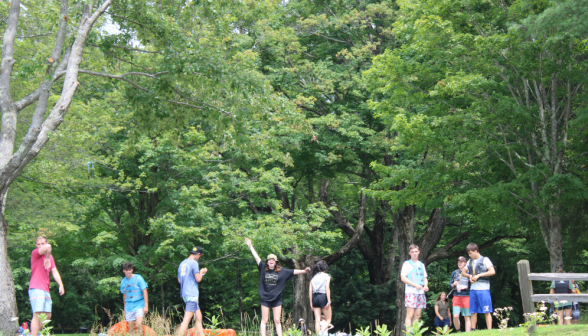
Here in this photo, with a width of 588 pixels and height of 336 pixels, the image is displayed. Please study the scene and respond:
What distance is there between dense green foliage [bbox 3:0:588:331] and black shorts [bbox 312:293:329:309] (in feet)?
8.10

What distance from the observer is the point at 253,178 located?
810 inches

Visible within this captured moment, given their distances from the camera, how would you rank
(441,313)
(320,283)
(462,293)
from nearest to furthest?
(320,283) → (462,293) → (441,313)

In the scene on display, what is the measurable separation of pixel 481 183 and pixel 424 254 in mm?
6792

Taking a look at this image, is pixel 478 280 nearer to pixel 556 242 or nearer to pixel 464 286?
pixel 464 286

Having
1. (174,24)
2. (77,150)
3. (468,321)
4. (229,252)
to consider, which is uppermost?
(174,24)

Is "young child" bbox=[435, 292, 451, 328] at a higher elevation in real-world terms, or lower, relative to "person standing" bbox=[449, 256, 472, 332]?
lower

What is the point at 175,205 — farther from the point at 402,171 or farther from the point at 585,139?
the point at 585,139

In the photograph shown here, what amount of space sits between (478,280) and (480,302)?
14.9 inches

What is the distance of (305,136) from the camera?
67.1 feet

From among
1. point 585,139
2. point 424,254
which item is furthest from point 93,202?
point 585,139

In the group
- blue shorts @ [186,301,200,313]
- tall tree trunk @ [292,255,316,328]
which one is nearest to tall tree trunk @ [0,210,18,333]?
blue shorts @ [186,301,200,313]

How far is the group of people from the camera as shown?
29.5ft

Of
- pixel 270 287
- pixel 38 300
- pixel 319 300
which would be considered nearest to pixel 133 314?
pixel 38 300

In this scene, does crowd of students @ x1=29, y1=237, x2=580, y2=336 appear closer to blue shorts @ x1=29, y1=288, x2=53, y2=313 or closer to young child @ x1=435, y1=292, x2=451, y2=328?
blue shorts @ x1=29, y1=288, x2=53, y2=313
